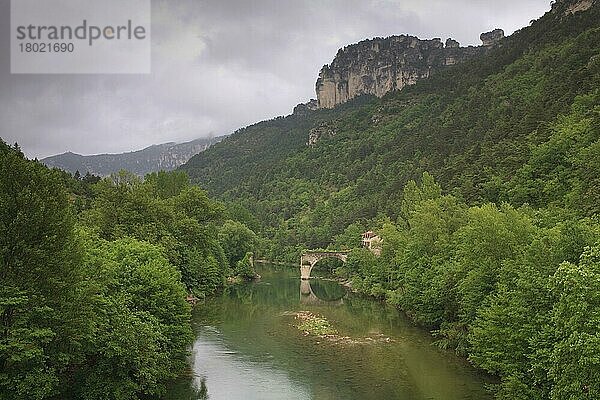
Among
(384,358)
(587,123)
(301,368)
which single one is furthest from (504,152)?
(301,368)

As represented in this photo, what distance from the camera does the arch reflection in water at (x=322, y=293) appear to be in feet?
192

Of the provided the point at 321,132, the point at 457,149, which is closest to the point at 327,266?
the point at 457,149

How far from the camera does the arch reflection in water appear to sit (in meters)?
58.6

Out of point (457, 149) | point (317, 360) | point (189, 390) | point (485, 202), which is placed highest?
point (457, 149)

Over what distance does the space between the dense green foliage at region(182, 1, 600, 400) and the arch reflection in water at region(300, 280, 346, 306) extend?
10.9ft

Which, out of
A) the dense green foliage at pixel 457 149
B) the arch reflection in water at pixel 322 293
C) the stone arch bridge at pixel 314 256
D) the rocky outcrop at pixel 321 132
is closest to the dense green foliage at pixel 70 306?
the dense green foliage at pixel 457 149

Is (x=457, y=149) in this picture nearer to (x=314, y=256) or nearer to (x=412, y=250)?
(x=314, y=256)

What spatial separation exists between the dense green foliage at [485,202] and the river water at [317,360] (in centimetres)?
210

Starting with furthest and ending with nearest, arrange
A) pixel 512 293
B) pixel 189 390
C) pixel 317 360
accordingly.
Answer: pixel 317 360, pixel 189 390, pixel 512 293

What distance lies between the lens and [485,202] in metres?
52.0

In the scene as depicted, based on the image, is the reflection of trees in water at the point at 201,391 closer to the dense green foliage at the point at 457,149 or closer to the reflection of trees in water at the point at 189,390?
the reflection of trees in water at the point at 189,390

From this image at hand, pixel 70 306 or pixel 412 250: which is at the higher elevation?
pixel 412 250

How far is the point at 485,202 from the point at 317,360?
26.8 meters

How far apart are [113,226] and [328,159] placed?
10409 centimetres
